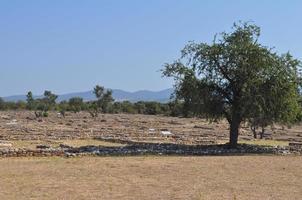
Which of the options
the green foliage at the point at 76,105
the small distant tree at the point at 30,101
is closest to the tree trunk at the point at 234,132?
the green foliage at the point at 76,105

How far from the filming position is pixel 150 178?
23.2 m

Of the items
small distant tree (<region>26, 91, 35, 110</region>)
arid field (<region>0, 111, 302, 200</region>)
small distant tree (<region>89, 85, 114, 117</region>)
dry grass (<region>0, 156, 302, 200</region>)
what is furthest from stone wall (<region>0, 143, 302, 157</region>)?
small distant tree (<region>26, 91, 35, 110</region>)

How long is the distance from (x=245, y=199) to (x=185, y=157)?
590 inches

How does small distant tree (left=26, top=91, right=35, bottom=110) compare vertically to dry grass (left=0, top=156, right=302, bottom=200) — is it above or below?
above

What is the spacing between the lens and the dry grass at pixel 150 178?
19094mm

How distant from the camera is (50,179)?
22375 millimetres

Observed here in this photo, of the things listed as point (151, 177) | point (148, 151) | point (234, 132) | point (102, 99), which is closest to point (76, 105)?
point (102, 99)

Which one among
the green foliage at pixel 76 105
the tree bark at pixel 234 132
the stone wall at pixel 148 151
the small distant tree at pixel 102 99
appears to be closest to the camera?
the stone wall at pixel 148 151

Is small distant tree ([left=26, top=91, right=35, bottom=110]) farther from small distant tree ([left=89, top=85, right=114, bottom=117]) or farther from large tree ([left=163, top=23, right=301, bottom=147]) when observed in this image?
large tree ([left=163, top=23, right=301, bottom=147])

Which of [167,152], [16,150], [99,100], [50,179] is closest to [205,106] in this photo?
[167,152]

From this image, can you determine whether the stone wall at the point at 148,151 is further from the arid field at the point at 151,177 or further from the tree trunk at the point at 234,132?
the arid field at the point at 151,177

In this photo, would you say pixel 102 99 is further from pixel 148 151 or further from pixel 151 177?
pixel 151 177

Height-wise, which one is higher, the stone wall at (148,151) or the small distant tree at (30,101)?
the small distant tree at (30,101)

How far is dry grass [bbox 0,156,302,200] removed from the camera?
19.1m
